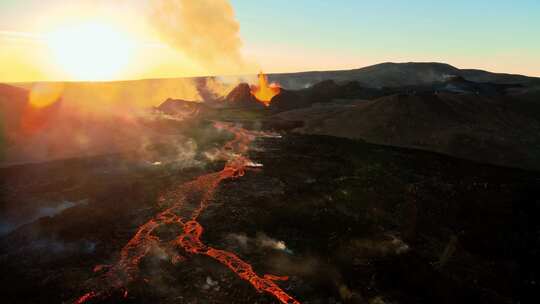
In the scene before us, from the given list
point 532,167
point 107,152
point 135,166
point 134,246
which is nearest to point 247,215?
point 134,246

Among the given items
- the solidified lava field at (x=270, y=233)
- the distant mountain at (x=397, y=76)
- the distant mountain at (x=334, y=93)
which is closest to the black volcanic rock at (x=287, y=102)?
the distant mountain at (x=334, y=93)

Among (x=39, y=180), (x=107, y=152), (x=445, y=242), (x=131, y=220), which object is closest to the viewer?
(x=445, y=242)

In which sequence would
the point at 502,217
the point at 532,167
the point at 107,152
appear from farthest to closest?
the point at 107,152
the point at 532,167
the point at 502,217

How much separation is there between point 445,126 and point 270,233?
1349 inches

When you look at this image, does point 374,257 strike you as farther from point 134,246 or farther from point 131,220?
point 131,220

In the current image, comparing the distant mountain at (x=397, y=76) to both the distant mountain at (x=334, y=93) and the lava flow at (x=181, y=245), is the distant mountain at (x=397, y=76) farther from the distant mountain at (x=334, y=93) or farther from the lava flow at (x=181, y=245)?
the lava flow at (x=181, y=245)

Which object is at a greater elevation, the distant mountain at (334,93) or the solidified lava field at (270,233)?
the distant mountain at (334,93)

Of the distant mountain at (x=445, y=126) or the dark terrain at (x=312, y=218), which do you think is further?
the distant mountain at (x=445, y=126)

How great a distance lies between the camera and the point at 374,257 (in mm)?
16219

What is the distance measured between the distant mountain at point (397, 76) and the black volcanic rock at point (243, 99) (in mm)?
53410

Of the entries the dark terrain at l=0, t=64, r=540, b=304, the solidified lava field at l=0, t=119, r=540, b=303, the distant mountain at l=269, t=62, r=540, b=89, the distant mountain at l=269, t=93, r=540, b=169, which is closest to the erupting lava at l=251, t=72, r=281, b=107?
the distant mountain at l=269, t=93, r=540, b=169

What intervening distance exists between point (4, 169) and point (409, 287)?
97.5ft

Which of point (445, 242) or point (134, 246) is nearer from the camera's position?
point (134, 246)

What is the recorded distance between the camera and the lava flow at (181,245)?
13653 mm
